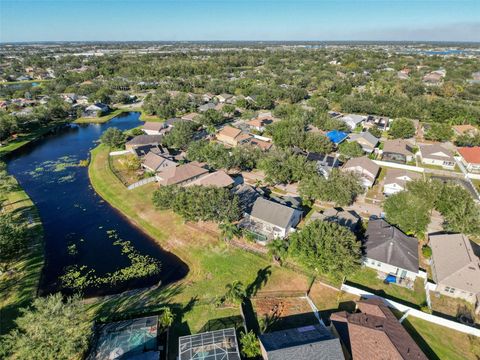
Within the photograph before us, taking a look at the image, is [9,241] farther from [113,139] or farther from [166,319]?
[113,139]

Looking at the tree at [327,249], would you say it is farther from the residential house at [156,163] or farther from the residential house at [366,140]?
the residential house at [366,140]

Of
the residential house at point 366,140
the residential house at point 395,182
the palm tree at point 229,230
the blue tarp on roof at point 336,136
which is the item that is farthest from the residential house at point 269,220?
the residential house at point 366,140

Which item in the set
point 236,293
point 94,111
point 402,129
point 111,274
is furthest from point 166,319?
point 94,111

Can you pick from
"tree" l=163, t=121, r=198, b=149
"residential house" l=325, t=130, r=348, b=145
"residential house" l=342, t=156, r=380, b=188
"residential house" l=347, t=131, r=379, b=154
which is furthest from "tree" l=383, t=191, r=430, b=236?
"tree" l=163, t=121, r=198, b=149

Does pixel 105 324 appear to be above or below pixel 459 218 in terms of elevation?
below

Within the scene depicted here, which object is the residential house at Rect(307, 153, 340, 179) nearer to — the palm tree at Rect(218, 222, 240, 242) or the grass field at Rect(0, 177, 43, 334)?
the palm tree at Rect(218, 222, 240, 242)

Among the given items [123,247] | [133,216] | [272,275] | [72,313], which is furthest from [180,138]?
[72,313]

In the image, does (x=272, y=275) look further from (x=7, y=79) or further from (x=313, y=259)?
(x=7, y=79)
